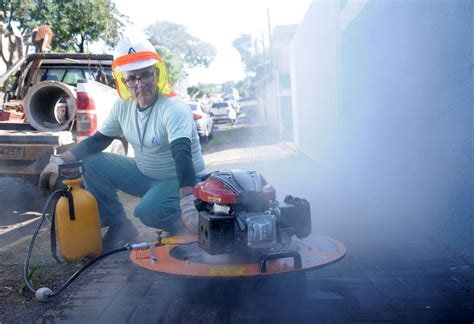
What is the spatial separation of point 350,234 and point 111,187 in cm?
194

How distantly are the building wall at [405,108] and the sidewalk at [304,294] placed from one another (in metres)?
0.50

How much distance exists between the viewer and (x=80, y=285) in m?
2.96

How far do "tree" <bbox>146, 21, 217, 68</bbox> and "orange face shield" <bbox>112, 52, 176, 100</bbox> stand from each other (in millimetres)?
8049

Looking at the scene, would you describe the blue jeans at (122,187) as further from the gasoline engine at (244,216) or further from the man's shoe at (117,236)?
the gasoline engine at (244,216)

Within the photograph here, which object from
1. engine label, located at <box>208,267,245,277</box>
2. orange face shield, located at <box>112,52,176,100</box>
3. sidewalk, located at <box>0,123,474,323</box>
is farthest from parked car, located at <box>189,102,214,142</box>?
Result: engine label, located at <box>208,267,245,277</box>

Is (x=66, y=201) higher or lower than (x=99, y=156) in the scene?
lower

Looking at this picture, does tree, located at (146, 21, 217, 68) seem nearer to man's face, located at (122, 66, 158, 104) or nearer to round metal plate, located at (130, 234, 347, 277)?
man's face, located at (122, 66, 158, 104)

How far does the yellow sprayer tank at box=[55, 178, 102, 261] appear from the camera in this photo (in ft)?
10.5

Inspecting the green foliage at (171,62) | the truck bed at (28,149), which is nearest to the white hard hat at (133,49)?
the truck bed at (28,149)

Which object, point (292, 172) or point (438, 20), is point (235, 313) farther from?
point (292, 172)

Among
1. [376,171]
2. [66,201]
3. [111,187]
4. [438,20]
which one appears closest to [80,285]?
[66,201]

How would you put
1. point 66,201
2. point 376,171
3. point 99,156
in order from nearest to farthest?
point 66,201 → point 99,156 → point 376,171

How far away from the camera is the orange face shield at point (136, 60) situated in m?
3.11

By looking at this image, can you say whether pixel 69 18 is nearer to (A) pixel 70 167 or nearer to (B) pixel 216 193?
(A) pixel 70 167
